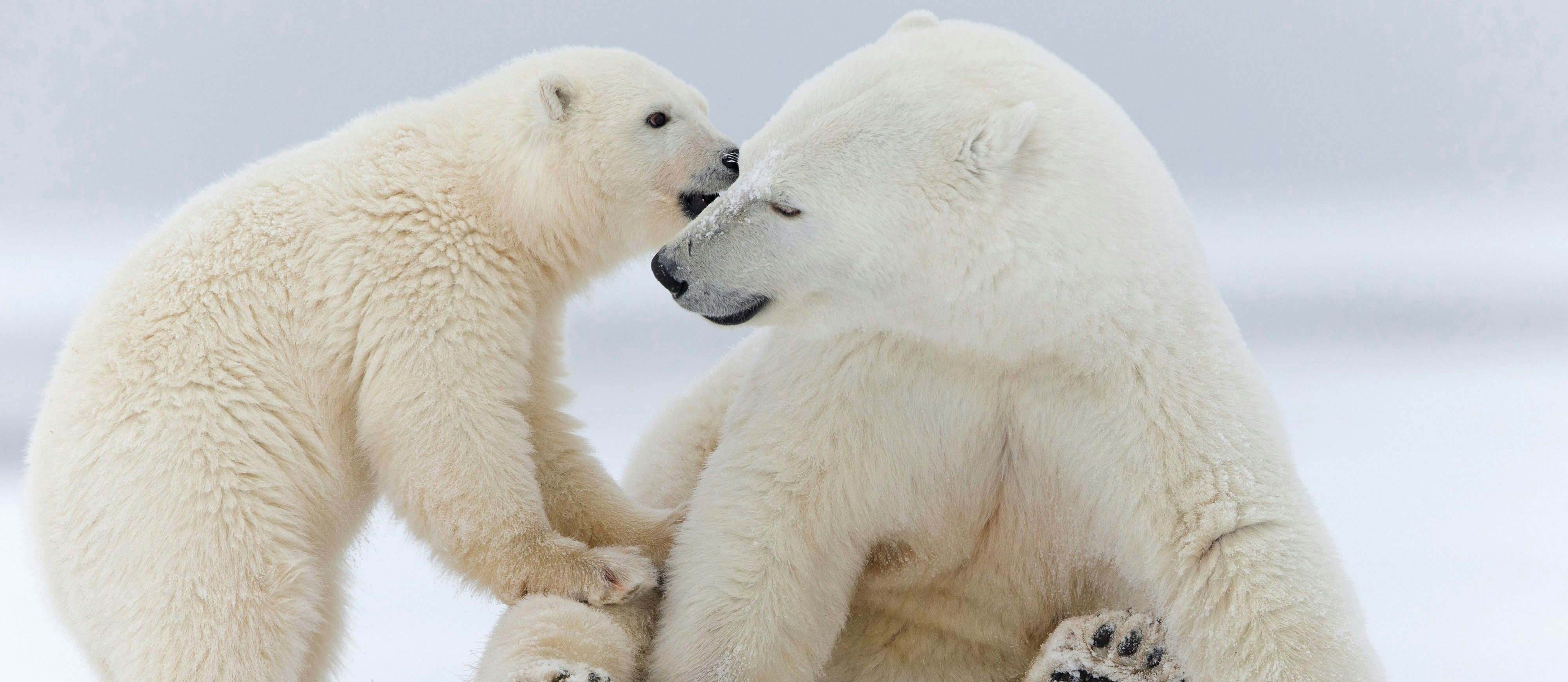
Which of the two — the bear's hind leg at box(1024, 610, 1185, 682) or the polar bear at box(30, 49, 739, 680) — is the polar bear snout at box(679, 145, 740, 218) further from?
the bear's hind leg at box(1024, 610, 1185, 682)

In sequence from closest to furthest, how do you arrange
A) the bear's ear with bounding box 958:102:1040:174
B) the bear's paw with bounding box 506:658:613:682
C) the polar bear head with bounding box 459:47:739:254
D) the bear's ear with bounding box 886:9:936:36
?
the bear's ear with bounding box 958:102:1040:174 → the bear's paw with bounding box 506:658:613:682 → the bear's ear with bounding box 886:9:936:36 → the polar bear head with bounding box 459:47:739:254

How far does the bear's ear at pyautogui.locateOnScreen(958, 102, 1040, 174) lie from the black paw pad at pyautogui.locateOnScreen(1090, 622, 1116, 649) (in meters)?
0.89

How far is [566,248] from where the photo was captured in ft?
9.28

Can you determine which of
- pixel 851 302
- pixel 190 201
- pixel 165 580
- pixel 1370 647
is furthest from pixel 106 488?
pixel 1370 647

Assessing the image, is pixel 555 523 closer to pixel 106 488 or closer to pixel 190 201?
pixel 106 488

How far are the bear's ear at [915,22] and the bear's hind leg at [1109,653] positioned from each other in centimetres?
119

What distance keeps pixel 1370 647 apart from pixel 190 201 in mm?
2573

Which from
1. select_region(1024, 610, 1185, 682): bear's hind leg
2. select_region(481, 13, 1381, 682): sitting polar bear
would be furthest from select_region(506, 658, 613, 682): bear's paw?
select_region(1024, 610, 1185, 682): bear's hind leg

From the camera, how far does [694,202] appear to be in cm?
288

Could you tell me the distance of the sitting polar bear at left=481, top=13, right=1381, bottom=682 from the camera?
2.09 metres

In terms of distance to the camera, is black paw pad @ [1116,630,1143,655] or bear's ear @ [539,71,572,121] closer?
black paw pad @ [1116,630,1143,655]

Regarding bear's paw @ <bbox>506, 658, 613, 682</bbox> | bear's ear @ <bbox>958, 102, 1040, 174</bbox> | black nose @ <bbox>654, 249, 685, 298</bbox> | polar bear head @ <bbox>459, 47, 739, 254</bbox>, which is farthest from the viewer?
polar bear head @ <bbox>459, 47, 739, 254</bbox>

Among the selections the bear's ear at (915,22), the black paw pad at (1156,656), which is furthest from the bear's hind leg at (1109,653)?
the bear's ear at (915,22)

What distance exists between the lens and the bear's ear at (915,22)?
8.15ft
